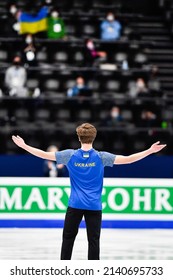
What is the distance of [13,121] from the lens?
19.1 metres

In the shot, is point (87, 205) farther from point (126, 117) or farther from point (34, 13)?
point (34, 13)

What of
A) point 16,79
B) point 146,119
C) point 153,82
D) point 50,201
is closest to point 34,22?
point 16,79

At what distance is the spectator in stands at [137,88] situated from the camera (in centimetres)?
2012

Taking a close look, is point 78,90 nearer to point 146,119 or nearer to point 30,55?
point 30,55

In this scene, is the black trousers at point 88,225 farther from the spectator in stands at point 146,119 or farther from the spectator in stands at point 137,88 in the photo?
the spectator in stands at point 137,88

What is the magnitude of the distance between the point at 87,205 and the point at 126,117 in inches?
467

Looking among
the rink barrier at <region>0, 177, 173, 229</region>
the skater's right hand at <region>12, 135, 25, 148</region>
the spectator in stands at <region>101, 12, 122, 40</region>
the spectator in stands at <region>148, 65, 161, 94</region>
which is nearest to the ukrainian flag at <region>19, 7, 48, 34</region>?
the spectator in stands at <region>101, 12, 122, 40</region>

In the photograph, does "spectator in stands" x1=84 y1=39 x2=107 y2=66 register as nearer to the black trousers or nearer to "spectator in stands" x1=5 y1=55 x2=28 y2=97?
"spectator in stands" x1=5 y1=55 x2=28 y2=97

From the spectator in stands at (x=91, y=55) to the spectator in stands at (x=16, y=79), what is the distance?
1871 millimetres

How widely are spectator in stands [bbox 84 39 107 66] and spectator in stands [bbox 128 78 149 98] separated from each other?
3.41ft

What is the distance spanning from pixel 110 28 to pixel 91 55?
121cm

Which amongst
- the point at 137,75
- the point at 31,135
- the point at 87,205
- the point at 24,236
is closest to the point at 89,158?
the point at 87,205

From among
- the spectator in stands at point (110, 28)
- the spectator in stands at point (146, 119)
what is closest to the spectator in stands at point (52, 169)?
the spectator in stands at point (146, 119)

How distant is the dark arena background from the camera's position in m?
15.3
